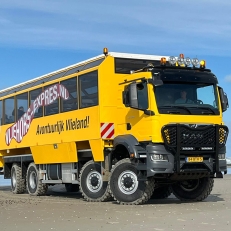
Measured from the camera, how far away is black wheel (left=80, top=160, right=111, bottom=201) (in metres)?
15.0

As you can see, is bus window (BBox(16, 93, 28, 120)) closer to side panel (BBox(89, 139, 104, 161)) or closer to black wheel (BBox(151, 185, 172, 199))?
side panel (BBox(89, 139, 104, 161))

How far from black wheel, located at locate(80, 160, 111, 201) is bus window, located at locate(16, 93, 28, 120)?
15.1ft

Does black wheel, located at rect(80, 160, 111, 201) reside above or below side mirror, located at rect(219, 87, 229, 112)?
below

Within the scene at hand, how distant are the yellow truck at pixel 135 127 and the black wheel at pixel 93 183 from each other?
0.03 metres

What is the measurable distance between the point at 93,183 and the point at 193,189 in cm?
279

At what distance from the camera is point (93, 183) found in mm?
15344

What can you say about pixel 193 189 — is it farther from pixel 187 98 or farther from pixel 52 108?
pixel 52 108

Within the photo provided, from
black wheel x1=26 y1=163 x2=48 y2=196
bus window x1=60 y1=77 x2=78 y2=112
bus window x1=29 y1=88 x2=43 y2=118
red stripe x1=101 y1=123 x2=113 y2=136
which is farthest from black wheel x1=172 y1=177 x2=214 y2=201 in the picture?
bus window x1=29 y1=88 x2=43 y2=118

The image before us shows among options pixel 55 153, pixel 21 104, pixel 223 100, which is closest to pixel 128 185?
pixel 223 100

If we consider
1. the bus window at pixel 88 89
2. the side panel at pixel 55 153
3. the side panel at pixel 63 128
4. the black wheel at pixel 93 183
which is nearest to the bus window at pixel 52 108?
the side panel at pixel 63 128

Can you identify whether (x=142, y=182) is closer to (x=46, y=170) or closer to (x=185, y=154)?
(x=185, y=154)

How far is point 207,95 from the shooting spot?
14422 mm

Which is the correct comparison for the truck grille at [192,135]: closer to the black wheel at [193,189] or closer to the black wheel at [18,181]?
the black wheel at [193,189]

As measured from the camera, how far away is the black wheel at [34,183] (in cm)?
1845
